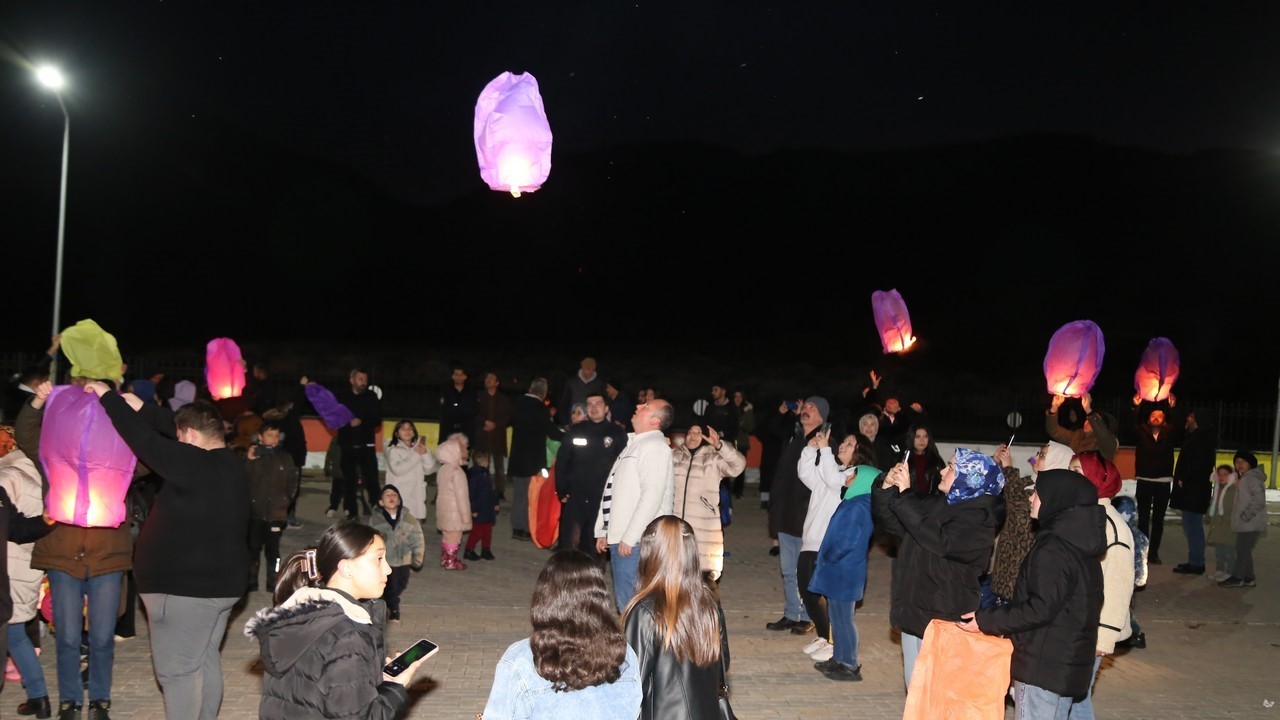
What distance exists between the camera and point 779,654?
8000 millimetres

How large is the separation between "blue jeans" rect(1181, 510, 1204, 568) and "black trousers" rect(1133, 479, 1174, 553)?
1.67 ft

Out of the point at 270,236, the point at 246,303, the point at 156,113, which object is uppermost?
the point at 156,113

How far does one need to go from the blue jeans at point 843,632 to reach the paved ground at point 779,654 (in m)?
0.20

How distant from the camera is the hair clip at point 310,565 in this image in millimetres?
3568

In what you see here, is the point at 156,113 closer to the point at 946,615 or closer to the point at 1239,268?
the point at 1239,268

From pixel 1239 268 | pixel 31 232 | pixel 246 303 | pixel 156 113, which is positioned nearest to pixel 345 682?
pixel 246 303

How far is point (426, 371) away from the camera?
148 feet

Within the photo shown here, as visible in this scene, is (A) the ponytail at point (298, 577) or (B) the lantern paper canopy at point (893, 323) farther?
(B) the lantern paper canopy at point (893, 323)

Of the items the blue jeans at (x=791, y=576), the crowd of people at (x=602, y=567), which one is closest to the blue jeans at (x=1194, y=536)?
the crowd of people at (x=602, y=567)

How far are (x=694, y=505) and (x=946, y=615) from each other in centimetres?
347

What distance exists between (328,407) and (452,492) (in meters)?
2.61

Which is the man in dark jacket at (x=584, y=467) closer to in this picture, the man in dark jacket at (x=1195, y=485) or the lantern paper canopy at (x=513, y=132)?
the lantern paper canopy at (x=513, y=132)

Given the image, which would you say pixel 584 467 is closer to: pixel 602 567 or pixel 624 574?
pixel 624 574

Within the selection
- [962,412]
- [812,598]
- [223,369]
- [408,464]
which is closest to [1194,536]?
[812,598]
